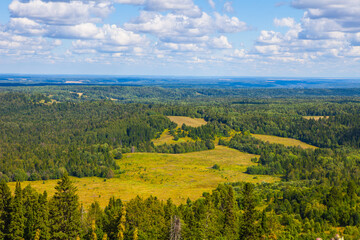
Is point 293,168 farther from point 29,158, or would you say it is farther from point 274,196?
point 29,158

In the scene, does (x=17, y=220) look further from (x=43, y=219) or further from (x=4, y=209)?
(x=43, y=219)

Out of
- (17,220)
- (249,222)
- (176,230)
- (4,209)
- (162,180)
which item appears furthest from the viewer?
(162,180)

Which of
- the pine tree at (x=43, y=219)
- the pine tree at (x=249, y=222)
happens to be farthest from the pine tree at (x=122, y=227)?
the pine tree at (x=249, y=222)

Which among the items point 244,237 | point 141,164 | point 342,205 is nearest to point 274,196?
point 342,205

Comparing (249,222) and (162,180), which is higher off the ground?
(249,222)

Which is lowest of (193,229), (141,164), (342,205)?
(141,164)

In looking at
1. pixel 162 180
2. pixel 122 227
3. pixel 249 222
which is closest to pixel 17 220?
pixel 122 227

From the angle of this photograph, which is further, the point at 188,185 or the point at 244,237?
the point at 188,185
